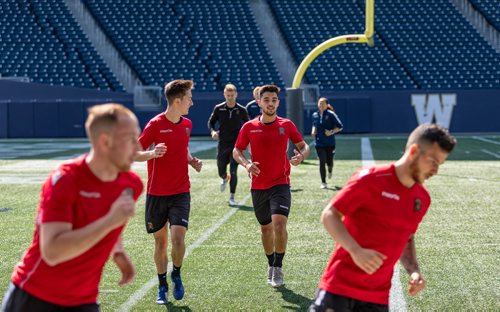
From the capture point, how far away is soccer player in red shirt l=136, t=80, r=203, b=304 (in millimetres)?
7426

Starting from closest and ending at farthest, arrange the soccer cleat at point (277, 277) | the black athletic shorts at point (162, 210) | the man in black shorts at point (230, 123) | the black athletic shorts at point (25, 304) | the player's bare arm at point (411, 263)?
the black athletic shorts at point (25, 304), the player's bare arm at point (411, 263), the black athletic shorts at point (162, 210), the soccer cleat at point (277, 277), the man in black shorts at point (230, 123)

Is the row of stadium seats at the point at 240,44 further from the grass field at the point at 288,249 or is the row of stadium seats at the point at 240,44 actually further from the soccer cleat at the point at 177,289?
the soccer cleat at the point at 177,289

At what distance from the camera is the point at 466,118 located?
37.7 metres

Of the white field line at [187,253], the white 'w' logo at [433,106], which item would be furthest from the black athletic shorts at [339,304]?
the white 'w' logo at [433,106]

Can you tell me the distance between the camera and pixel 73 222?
12.0ft

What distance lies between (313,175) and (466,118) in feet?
68.6

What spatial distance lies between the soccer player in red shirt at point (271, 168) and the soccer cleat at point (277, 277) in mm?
91

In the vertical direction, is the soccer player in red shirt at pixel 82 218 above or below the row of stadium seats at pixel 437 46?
above

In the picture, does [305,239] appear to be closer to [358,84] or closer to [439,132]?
[439,132]

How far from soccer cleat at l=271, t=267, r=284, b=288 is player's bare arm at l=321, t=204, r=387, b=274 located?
12.7 feet

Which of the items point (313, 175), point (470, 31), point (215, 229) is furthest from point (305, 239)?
point (470, 31)

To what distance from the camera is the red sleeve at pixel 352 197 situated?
4.07m

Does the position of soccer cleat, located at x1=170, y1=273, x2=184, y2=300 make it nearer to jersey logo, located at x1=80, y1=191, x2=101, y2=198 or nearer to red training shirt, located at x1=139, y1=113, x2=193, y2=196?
red training shirt, located at x1=139, y1=113, x2=193, y2=196

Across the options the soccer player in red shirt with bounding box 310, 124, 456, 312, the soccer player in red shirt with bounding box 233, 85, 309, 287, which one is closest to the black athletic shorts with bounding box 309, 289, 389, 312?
the soccer player in red shirt with bounding box 310, 124, 456, 312
